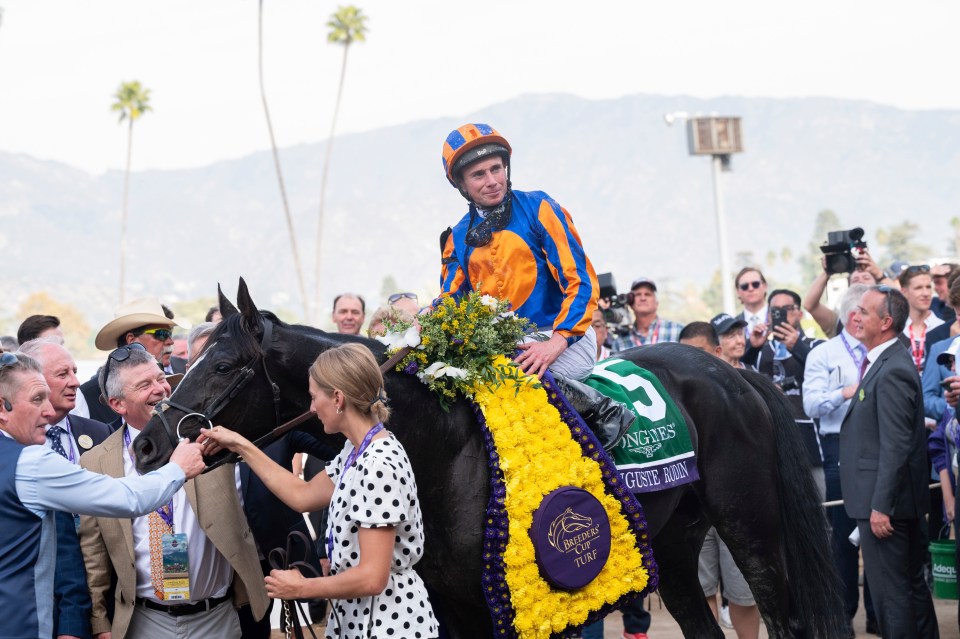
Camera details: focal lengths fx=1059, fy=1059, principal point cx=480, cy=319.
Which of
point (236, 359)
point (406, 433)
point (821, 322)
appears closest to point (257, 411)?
point (236, 359)

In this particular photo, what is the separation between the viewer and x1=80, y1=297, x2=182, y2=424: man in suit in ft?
20.2

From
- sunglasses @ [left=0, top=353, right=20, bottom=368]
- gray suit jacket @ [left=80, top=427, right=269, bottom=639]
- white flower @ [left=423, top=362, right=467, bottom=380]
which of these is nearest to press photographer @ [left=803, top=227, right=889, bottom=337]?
white flower @ [left=423, top=362, right=467, bottom=380]

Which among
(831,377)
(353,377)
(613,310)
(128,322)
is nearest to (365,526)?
(353,377)

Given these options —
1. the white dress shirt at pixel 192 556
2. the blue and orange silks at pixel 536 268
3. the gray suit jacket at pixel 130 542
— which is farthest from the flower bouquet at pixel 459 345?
the white dress shirt at pixel 192 556

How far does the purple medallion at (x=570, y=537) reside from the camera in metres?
4.23

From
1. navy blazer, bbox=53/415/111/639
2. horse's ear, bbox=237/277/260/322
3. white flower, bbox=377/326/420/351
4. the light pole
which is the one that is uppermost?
the light pole

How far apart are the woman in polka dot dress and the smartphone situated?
552 cm

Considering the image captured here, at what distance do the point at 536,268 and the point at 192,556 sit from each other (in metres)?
1.93

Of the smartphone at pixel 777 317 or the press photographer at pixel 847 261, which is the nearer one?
the press photographer at pixel 847 261

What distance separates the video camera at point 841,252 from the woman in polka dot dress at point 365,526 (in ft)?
18.4

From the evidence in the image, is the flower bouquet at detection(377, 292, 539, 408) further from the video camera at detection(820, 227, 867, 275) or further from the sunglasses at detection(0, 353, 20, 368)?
the video camera at detection(820, 227, 867, 275)

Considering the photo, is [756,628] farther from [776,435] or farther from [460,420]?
[460,420]

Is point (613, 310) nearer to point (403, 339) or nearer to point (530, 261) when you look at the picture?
point (530, 261)

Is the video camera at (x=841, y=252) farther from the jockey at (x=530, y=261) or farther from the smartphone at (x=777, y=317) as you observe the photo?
the jockey at (x=530, y=261)
